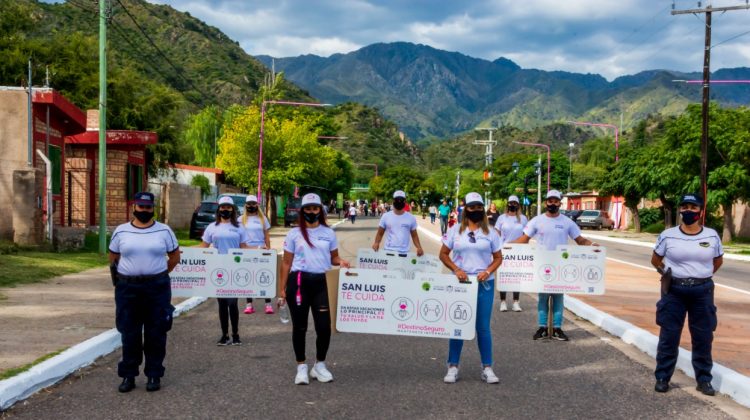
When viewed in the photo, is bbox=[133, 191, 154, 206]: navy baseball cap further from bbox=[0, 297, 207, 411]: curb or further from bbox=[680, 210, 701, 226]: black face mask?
bbox=[680, 210, 701, 226]: black face mask

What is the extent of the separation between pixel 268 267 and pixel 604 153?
12241 centimetres

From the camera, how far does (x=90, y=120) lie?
32062 mm

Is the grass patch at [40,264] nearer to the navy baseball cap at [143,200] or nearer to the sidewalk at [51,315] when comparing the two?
the sidewalk at [51,315]

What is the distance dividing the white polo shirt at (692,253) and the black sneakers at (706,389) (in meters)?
0.98

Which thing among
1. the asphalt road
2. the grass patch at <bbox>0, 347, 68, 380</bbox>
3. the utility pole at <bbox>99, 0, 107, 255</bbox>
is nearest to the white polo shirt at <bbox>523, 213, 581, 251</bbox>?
the asphalt road

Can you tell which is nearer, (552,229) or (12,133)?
(552,229)

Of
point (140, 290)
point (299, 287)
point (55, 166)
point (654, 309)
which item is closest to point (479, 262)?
point (299, 287)

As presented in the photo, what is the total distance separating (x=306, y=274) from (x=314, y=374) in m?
0.98

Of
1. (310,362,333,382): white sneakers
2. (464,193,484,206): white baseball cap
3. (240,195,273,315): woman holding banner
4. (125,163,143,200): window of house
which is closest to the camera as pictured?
(310,362,333,382): white sneakers

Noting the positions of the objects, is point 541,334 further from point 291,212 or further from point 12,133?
point 291,212

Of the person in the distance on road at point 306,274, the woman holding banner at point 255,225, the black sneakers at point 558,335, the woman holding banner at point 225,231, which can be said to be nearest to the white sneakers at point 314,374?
the person in the distance on road at point 306,274

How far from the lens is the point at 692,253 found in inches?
272

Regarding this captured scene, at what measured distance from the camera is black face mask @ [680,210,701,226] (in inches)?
276

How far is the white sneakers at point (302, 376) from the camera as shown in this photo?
7.07m
